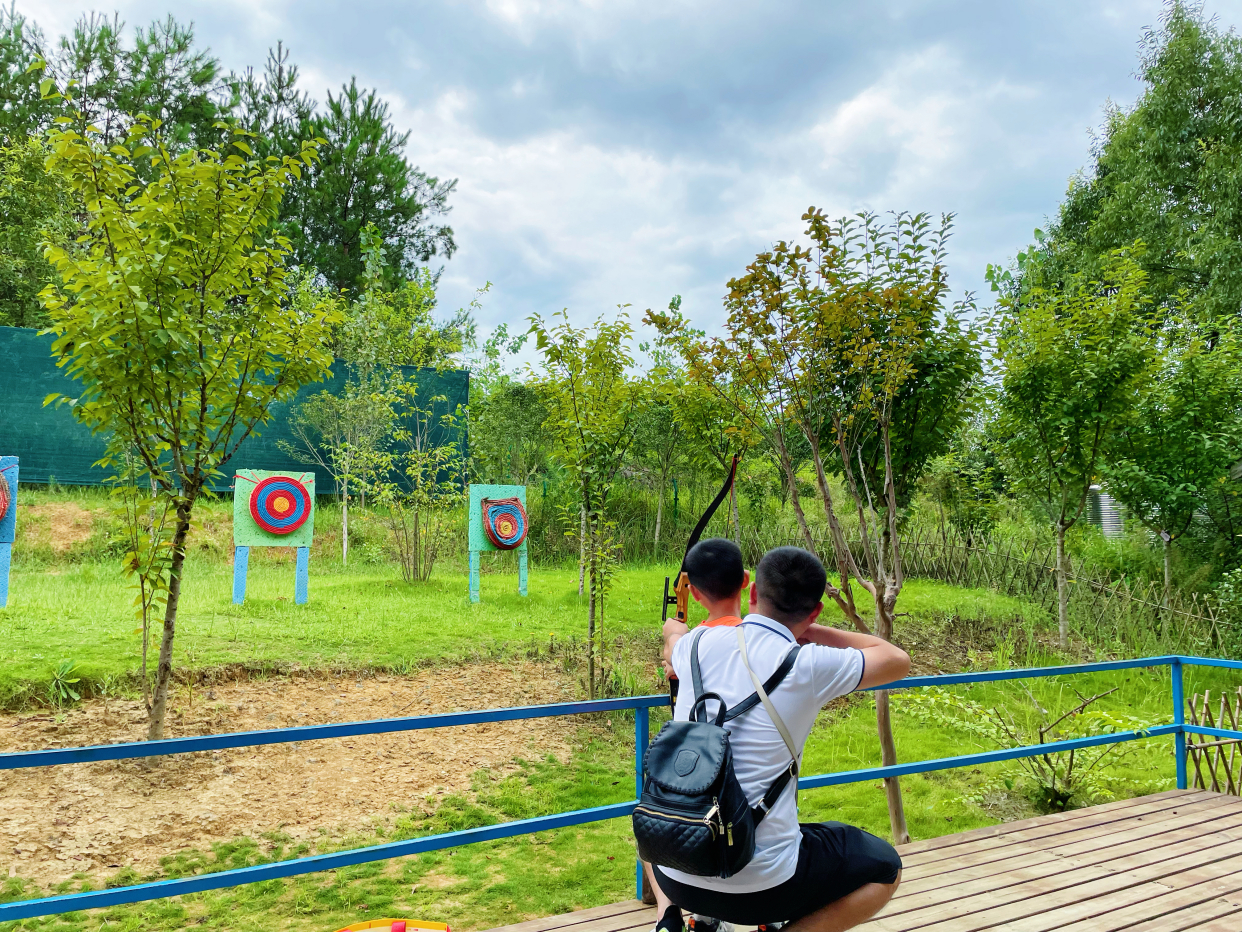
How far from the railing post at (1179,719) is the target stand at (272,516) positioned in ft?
26.0

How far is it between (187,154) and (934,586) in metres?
11.3

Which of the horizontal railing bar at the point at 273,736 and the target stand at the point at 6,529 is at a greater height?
the target stand at the point at 6,529

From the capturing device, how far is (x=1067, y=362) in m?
7.87

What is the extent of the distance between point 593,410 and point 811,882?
5513 mm

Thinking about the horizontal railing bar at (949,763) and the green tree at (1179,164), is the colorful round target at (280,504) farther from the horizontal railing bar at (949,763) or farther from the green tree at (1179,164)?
the green tree at (1179,164)

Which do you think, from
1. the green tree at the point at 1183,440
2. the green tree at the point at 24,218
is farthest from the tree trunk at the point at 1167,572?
the green tree at the point at 24,218

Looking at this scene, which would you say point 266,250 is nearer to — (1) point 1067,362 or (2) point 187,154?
(2) point 187,154

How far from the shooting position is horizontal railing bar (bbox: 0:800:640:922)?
72.9 inches

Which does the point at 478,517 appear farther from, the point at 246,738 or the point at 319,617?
the point at 246,738

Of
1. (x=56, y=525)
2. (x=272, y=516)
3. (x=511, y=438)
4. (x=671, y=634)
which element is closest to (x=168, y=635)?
(x=671, y=634)

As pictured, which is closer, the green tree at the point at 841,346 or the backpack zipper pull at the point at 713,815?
→ the backpack zipper pull at the point at 713,815

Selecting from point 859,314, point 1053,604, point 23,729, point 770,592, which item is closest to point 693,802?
point 770,592

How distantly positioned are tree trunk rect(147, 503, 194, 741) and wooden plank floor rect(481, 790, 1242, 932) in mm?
3136

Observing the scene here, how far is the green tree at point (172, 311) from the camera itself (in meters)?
4.44
